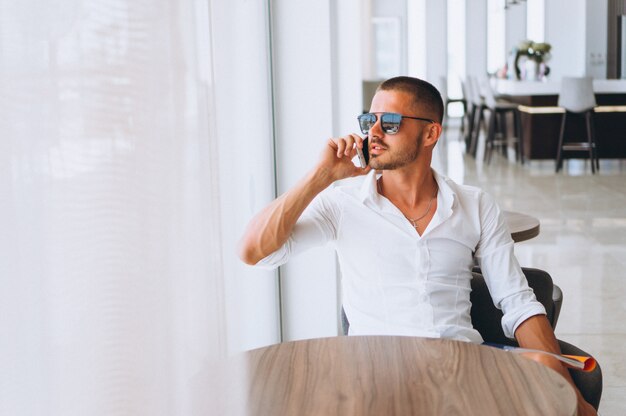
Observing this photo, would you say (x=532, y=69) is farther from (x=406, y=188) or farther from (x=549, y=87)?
(x=406, y=188)

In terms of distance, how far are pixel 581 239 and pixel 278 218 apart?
492cm

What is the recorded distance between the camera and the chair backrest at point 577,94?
33.5 ft

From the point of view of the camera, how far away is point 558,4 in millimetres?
16500

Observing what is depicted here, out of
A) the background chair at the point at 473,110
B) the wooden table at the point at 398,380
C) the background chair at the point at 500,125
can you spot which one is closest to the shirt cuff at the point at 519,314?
the wooden table at the point at 398,380

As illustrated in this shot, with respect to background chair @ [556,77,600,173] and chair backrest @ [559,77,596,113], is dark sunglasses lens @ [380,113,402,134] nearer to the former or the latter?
background chair @ [556,77,600,173]

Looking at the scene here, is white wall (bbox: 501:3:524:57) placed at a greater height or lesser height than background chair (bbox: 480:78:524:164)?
greater

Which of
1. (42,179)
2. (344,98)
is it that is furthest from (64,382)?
(344,98)

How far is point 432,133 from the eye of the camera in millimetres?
2150

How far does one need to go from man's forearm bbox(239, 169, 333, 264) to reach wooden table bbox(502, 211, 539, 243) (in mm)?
1213

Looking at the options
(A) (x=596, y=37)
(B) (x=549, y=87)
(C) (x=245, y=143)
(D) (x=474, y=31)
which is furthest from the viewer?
(D) (x=474, y=31)

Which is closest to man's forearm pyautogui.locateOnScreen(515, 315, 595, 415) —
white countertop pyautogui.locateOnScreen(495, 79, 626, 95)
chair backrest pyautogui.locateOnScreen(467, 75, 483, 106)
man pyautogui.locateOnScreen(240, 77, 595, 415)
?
man pyautogui.locateOnScreen(240, 77, 595, 415)

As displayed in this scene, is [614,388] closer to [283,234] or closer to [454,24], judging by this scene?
[283,234]

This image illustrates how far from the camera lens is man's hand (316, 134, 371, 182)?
198 cm

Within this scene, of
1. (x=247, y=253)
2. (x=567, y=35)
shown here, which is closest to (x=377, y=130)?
(x=247, y=253)
